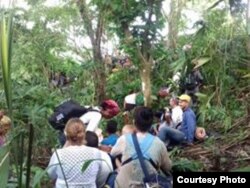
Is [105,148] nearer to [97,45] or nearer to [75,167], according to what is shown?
[75,167]

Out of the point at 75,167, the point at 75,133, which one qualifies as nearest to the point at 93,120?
the point at 75,133

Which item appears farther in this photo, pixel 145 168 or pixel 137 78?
pixel 137 78

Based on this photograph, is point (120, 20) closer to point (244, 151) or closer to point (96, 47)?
point (96, 47)

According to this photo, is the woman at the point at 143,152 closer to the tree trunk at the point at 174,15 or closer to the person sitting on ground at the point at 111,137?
the person sitting on ground at the point at 111,137

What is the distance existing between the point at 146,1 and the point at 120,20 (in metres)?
0.57

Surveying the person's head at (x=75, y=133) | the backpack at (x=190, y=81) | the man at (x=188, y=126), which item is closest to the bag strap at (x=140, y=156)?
the person's head at (x=75, y=133)

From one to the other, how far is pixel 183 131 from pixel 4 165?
6708 millimetres

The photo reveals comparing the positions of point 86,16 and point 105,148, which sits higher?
point 86,16

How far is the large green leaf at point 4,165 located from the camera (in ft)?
4.22

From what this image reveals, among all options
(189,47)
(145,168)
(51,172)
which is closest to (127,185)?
(145,168)

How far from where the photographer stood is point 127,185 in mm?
3619

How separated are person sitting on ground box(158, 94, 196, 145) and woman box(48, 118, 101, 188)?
3.83m

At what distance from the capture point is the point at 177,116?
8.19 metres

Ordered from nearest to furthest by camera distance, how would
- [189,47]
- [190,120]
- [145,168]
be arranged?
[145,168] < [190,120] < [189,47]
